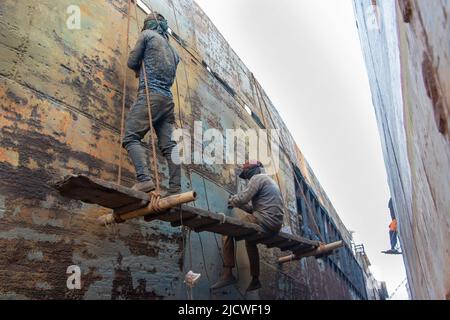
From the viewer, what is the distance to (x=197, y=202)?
5.09 m

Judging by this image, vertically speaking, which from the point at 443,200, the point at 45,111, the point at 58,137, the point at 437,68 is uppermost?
the point at 45,111

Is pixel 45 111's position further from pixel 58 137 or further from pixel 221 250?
pixel 221 250

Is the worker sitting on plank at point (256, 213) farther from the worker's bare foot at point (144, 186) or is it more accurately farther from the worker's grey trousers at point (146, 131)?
the worker's bare foot at point (144, 186)

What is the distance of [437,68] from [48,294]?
10.1ft

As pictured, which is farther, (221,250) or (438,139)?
(221,250)

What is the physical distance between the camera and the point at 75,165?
360 cm

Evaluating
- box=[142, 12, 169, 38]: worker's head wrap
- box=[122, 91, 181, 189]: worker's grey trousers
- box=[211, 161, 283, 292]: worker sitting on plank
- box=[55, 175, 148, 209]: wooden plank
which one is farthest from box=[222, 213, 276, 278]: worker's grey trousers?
box=[142, 12, 169, 38]: worker's head wrap

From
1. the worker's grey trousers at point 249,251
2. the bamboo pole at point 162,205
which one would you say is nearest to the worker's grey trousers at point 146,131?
the bamboo pole at point 162,205

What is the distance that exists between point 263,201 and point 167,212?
191 cm

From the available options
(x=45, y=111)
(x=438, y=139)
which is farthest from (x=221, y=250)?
(x=438, y=139)

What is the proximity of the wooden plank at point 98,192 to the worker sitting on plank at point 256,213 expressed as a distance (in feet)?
6.41

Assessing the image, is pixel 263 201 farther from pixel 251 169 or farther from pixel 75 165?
pixel 75 165

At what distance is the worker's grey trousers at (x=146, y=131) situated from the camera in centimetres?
337

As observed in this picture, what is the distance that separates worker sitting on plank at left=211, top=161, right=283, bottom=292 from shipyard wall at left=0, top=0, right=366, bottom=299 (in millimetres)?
320
